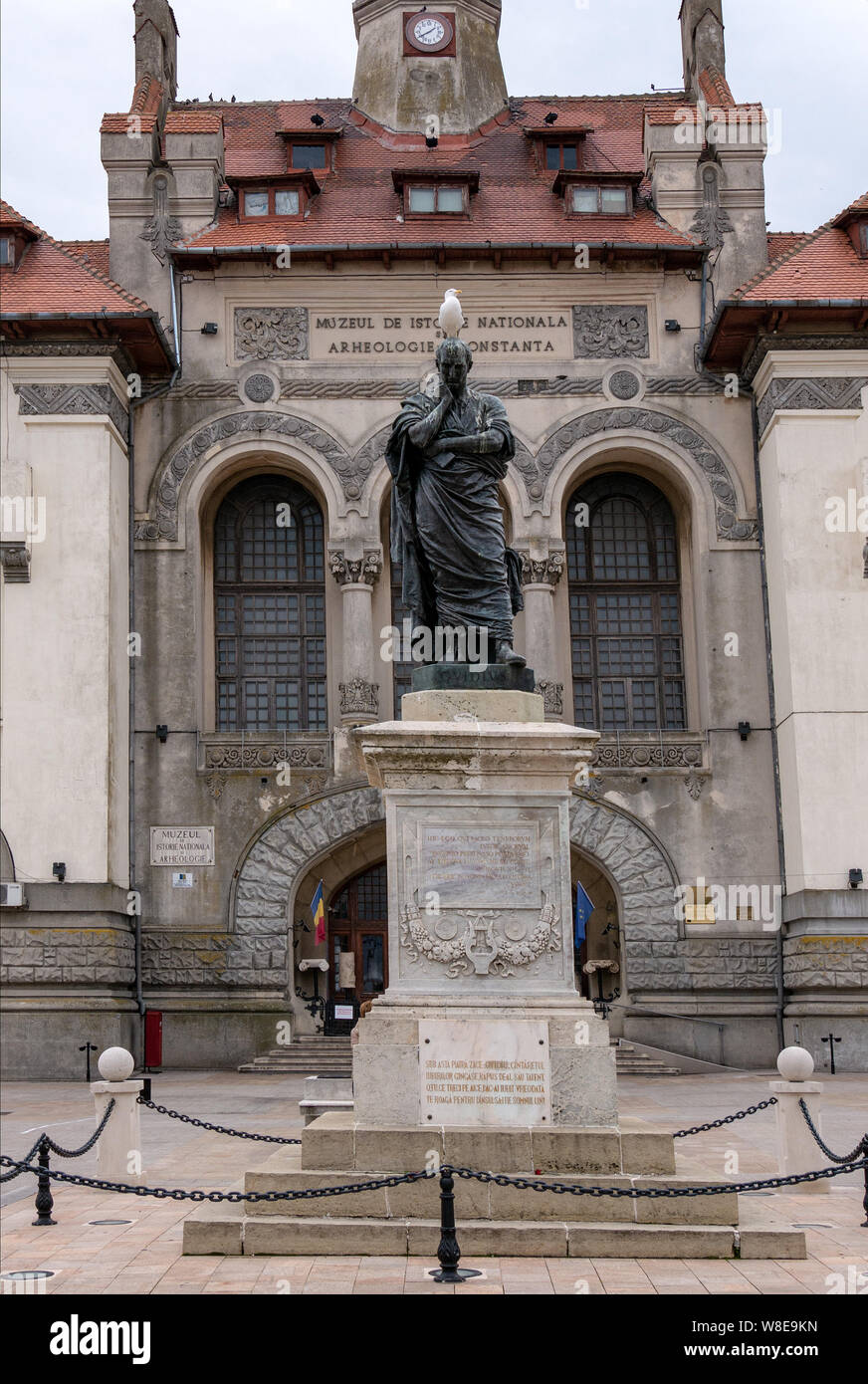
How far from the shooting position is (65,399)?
26.8 meters

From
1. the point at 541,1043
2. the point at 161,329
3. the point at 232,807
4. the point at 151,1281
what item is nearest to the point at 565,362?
the point at 161,329

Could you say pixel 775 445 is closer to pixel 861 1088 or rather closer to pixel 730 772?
pixel 730 772

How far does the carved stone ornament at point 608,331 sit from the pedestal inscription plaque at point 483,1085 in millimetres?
20625

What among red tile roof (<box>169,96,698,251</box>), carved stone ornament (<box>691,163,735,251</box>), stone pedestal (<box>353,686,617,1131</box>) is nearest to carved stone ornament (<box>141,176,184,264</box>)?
red tile roof (<box>169,96,698,251</box>)

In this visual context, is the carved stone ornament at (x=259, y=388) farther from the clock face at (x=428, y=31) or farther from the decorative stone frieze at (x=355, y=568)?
the clock face at (x=428, y=31)

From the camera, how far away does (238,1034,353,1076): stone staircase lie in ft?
83.2

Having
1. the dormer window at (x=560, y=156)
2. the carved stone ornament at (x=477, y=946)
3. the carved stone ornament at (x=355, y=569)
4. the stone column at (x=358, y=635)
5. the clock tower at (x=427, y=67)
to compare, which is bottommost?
the carved stone ornament at (x=477, y=946)

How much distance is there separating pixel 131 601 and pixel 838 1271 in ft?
67.8

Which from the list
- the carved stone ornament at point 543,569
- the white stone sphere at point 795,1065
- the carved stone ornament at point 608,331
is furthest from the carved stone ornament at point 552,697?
the white stone sphere at point 795,1065

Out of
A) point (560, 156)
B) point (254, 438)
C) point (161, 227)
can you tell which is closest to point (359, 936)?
point (254, 438)

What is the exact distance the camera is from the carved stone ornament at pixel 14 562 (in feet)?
84.8

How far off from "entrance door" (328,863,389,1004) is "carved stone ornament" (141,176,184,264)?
11923 mm

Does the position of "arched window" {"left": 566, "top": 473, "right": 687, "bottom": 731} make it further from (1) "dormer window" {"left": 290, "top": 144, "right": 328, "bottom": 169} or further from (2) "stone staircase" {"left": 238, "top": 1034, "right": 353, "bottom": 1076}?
(1) "dormer window" {"left": 290, "top": 144, "right": 328, "bottom": 169}

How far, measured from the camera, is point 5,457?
26.4 m
